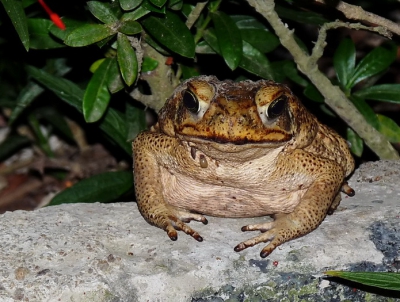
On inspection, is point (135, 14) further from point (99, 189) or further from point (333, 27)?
point (99, 189)

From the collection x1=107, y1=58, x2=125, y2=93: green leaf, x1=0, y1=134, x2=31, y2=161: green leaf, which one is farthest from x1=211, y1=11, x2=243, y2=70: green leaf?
x1=0, y1=134, x2=31, y2=161: green leaf

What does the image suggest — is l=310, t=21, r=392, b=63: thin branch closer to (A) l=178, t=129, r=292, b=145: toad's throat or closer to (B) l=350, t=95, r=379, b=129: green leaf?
(B) l=350, t=95, r=379, b=129: green leaf

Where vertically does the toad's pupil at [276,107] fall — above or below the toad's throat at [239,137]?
above

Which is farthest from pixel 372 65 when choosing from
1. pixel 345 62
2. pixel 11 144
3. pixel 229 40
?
pixel 11 144

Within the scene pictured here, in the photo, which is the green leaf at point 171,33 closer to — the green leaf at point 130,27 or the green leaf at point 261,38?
the green leaf at point 130,27

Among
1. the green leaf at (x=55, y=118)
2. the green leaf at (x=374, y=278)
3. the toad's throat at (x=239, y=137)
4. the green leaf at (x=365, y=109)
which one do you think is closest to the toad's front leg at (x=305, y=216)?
the toad's throat at (x=239, y=137)

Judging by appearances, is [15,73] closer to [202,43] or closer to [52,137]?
[52,137]
